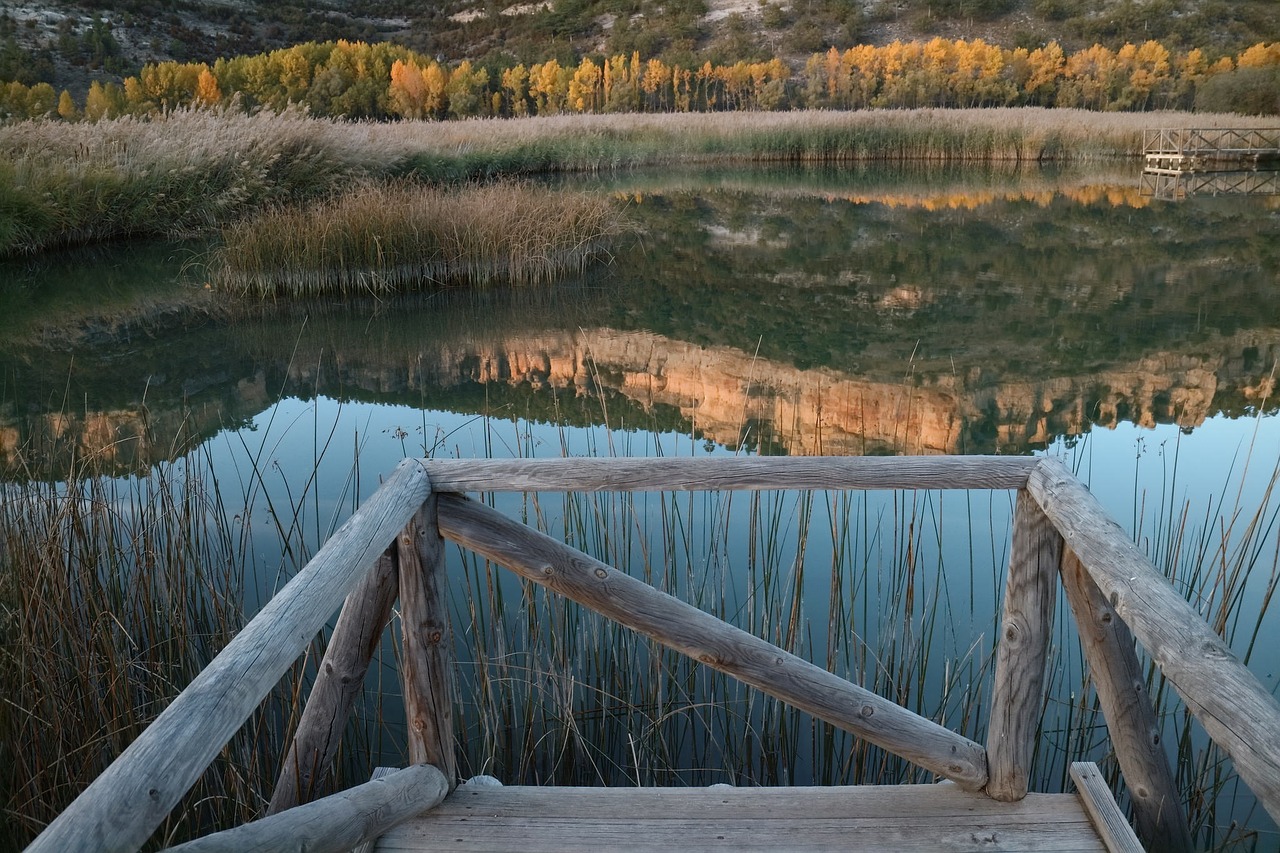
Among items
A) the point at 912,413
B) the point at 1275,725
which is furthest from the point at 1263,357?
the point at 1275,725

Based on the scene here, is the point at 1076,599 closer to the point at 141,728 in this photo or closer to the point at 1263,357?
the point at 141,728

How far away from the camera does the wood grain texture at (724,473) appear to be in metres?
1.43

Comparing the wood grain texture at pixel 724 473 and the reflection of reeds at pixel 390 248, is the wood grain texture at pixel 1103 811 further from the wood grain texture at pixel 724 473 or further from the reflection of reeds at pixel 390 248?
the reflection of reeds at pixel 390 248

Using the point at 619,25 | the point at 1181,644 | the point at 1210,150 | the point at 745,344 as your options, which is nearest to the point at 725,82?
the point at 619,25

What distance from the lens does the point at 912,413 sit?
4301 millimetres

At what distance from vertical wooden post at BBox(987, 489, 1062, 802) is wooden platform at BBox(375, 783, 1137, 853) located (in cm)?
6

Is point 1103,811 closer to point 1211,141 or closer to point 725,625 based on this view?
point 725,625

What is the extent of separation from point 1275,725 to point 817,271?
7.18 meters

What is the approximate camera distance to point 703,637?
144 centimetres

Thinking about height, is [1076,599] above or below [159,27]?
below

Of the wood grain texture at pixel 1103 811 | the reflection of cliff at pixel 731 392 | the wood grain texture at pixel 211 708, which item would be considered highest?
the wood grain texture at pixel 211 708

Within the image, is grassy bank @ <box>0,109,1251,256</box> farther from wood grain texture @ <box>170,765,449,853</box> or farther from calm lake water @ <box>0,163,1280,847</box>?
wood grain texture @ <box>170,765,449,853</box>

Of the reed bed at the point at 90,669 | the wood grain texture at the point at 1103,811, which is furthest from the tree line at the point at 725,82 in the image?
the wood grain texture at the point at 1103,811

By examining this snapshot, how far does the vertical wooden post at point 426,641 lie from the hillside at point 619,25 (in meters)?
30.4
